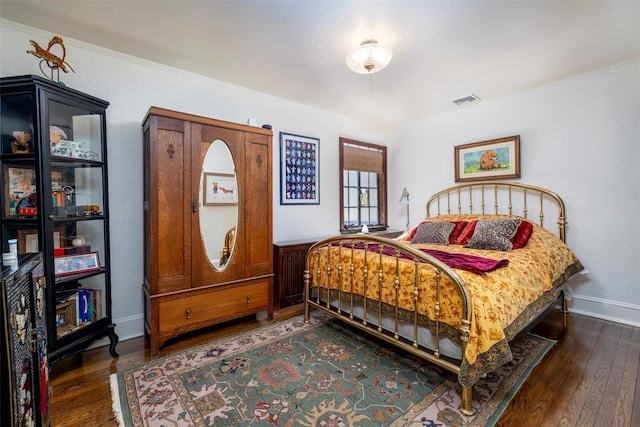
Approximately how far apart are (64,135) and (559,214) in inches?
190

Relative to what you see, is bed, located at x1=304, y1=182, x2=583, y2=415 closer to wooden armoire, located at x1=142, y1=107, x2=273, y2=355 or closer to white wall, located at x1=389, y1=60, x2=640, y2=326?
white wall, located at x1=389, y1=60, x2=640, y2=326

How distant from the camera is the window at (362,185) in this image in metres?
4.41

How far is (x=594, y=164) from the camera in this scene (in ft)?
9.84

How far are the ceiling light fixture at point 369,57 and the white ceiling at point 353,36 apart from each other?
0.13 metres

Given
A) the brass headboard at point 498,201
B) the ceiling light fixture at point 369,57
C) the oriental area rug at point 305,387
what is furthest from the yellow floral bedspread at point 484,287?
the ceiling light fixture at point 369,57

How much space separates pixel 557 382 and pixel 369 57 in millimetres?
2686

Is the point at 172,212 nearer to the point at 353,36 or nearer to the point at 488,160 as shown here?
the point at 353,36

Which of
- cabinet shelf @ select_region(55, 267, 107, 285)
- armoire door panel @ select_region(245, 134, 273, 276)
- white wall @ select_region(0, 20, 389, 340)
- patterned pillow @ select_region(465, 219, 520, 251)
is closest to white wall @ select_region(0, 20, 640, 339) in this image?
white wall @ select_region(0, 20, 389, 340)

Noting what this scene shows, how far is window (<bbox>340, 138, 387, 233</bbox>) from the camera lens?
441 cm

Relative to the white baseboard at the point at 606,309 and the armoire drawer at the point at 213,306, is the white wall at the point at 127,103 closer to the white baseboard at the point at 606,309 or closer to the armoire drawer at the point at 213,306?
the armoire drawer at the point at 213,306

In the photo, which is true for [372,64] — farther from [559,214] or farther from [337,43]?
[559,214]

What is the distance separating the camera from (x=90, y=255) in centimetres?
224

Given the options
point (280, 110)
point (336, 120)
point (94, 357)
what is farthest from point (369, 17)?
point (94, 357)

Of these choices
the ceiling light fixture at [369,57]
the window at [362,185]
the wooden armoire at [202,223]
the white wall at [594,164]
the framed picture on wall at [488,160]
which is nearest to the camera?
the ceiling light fixture at [369,57]
